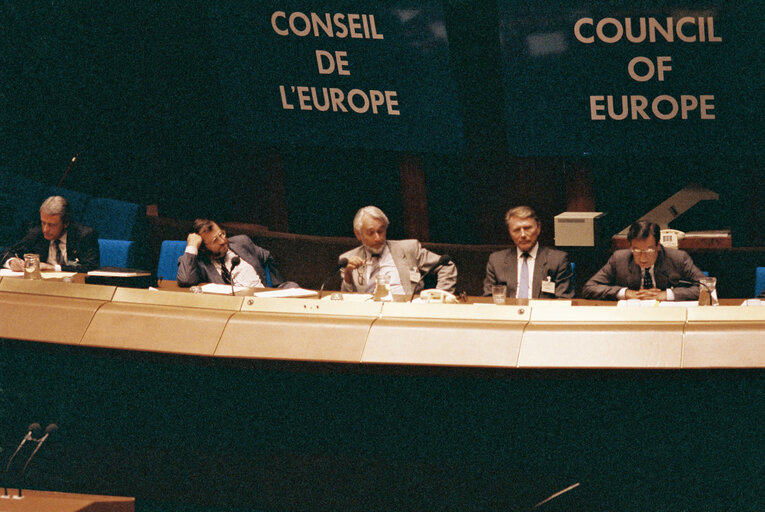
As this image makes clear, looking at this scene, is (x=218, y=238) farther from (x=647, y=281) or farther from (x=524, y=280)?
(x=647, y=281)

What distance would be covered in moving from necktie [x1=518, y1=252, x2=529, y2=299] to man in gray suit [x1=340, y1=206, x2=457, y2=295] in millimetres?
325

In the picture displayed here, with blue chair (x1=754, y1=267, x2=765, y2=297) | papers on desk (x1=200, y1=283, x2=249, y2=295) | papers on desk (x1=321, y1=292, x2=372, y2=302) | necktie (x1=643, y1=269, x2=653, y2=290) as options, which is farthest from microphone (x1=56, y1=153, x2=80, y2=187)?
blue chair (x1=754, y1=267, x2=765, y2=297)

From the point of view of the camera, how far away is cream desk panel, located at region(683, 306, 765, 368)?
2631mm

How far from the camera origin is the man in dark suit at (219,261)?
4570 mm

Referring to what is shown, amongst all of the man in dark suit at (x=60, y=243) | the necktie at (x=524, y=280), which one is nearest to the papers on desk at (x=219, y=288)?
the man in dark suit at (x=60, y=243)

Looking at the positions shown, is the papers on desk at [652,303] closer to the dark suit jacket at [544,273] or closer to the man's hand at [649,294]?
the man's hand at [649,294]

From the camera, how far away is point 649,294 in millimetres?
3961

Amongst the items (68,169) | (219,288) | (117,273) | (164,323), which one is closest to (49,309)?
(164,323)

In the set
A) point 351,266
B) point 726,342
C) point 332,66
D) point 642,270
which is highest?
point 332,66

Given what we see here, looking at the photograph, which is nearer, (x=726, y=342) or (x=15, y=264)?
(x=726, y=342)

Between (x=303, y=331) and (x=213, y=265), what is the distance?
1.79 m

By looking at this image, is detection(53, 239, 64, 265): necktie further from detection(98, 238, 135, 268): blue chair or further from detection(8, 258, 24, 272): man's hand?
detection(8, 258, 24, 272): man's hand

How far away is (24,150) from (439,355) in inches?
226

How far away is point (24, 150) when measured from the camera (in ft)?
24.5
